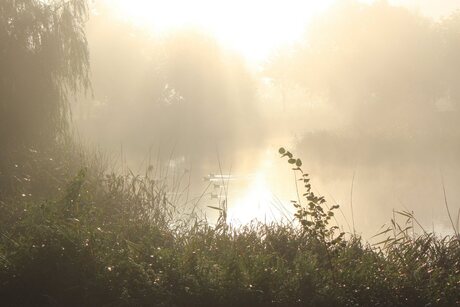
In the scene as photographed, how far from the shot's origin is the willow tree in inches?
486

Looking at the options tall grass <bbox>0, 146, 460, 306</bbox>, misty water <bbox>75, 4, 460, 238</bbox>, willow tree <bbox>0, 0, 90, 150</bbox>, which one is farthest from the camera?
misty water <bbox>75, 4, 460, 238</bbox>

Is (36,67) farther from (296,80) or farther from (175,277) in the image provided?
(296,80)

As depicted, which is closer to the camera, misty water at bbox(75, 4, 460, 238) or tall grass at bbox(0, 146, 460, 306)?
tall grass at bbox(0, 146, 460, 306)

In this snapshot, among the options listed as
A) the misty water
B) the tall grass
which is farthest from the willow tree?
the misty water

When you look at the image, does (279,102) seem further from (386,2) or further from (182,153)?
(182,153)

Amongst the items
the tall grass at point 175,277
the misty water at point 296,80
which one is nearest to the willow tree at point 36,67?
the tall grass at point 175,277

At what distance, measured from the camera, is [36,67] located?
12805mm

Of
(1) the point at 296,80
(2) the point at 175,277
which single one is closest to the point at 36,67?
(2) the point at 175,277

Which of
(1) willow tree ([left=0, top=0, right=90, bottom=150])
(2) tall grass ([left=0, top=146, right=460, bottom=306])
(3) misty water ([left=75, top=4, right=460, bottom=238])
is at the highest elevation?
(3) misty water ([left=75, top=4, right=460, bottom=238])

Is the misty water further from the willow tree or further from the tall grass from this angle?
the tall grass

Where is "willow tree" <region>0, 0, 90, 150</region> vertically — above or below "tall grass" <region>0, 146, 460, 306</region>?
above

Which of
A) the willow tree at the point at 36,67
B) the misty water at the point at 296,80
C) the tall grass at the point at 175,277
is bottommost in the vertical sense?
the tall grass at the point at 175,277

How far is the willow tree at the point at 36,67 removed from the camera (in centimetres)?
1234

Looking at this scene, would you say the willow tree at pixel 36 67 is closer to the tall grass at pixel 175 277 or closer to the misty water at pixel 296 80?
the tall grass at pixel 175 277
